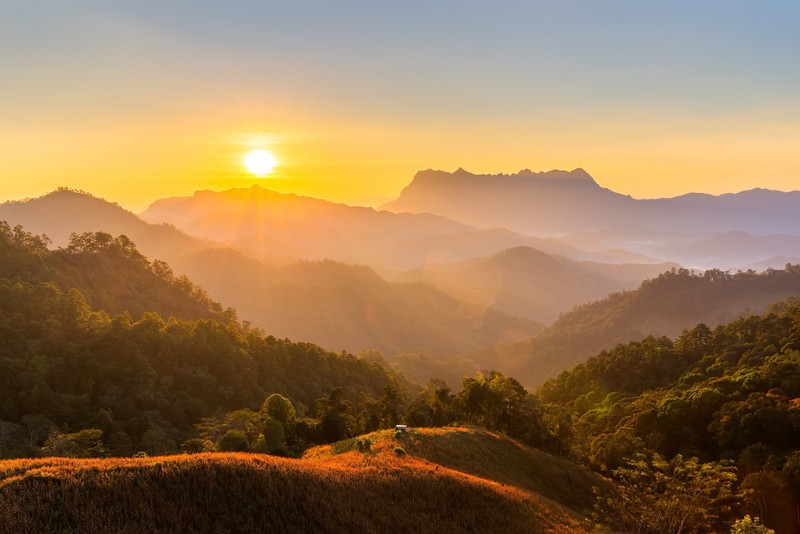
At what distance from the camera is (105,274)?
110062 mm

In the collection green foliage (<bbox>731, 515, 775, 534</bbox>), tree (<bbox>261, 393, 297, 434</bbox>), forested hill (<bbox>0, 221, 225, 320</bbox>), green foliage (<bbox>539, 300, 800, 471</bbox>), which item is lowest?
green foliage (<bbox>539, 300, 800, 471</bbox>)

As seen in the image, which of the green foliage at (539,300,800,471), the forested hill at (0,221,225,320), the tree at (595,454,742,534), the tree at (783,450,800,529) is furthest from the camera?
the forested hill at (0,221,225,320)

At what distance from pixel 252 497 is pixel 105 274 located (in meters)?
109

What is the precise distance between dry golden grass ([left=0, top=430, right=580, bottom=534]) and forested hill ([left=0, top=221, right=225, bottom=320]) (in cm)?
8285

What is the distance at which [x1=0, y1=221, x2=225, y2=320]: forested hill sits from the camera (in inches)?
3615

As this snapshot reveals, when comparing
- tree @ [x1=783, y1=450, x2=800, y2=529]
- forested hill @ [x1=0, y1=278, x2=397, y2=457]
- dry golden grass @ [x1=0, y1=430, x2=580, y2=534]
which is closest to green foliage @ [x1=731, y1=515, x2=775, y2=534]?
dry golden grass @ [x1=0, y1=430, x2=580, y2=534]

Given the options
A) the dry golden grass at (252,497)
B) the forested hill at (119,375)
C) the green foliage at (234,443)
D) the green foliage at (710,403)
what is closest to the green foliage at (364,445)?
the dry golden grass at (252,497)

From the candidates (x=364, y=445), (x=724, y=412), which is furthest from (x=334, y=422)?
A: (x=724, y=412)

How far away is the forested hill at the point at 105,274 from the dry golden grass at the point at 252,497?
8285cm

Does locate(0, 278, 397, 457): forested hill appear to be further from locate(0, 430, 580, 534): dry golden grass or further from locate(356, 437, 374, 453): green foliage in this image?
locate(0, 430, 580, 534): dry golden grass

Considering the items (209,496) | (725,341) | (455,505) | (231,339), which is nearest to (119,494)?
(209,496)

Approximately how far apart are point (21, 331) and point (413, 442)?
63.1 meters

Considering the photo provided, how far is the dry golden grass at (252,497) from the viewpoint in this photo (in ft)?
56.1

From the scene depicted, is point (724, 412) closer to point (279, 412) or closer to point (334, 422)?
point (334, 422)
